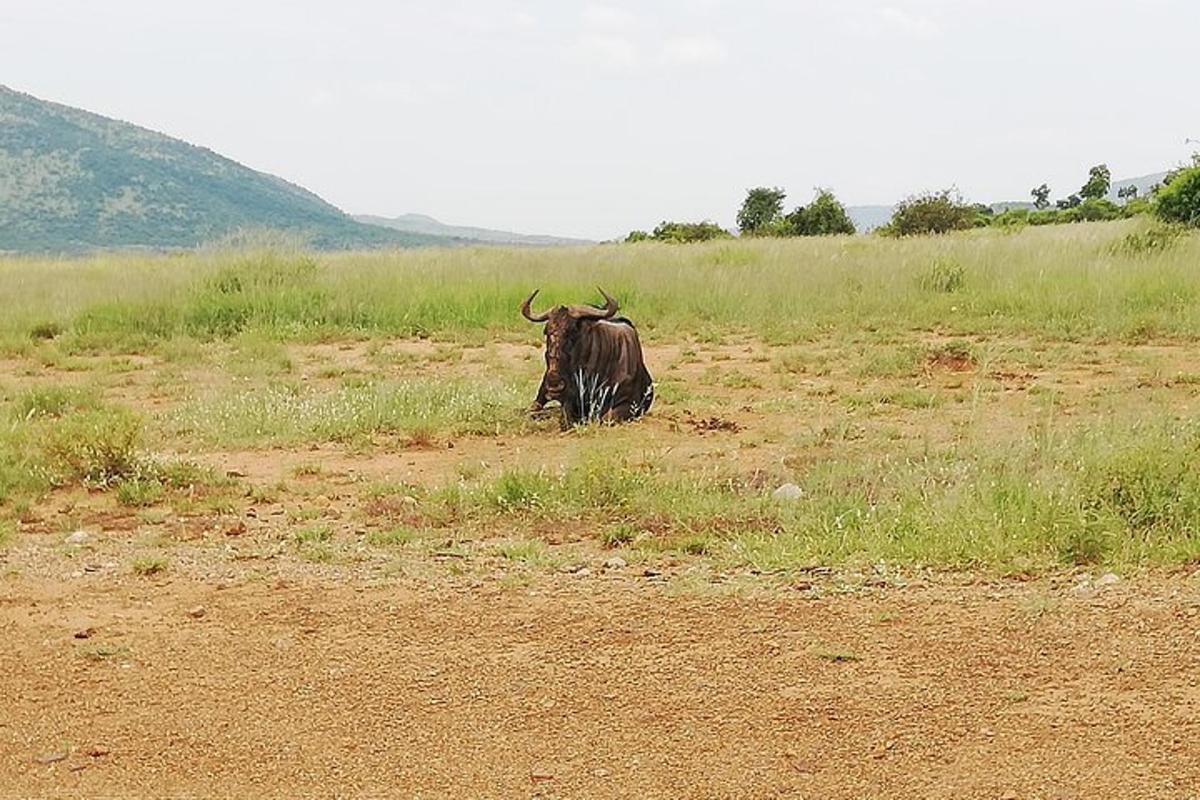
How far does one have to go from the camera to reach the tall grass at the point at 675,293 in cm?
1424

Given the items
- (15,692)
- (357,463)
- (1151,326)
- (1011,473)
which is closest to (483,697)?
(15,692)

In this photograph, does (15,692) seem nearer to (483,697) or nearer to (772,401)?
(483,697)

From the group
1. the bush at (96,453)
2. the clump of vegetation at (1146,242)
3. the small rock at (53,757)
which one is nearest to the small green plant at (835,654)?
the small rock at (53,757)

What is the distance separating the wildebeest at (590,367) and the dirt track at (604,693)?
13.4 feet

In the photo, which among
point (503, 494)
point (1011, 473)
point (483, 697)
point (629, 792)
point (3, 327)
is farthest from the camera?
point (3, 327)

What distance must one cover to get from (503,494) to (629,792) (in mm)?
3062

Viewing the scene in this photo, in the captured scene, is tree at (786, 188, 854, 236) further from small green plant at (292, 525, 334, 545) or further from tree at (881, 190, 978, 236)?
small green plant at (292, 525, 334, 545)

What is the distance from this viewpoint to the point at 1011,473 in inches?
224

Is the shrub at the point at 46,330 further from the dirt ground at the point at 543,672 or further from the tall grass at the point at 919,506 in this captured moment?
the tall grass at the point at 919,506

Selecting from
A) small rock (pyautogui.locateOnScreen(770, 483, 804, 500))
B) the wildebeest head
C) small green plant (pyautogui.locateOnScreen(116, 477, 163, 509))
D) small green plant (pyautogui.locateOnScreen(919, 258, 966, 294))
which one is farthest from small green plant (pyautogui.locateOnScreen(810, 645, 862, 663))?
small green plant (pyautogui.locateOnScreen(919, 258, 966, 294))

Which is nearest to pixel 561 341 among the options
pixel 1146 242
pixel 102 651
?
pixel 102 651

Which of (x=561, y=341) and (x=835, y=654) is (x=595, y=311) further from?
(x=835, y=654)

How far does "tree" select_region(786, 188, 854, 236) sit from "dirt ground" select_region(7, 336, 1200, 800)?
30.1 m

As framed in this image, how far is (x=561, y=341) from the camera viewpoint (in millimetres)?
8930
